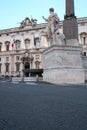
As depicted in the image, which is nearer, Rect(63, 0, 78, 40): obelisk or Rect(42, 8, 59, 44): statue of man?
Rect(63, 0, 78, 40): obelisk

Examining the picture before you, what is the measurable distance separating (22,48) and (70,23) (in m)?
48.3

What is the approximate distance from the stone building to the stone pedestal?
146 feet

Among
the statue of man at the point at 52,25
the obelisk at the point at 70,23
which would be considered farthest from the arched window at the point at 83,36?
the obelisk at the point at 70,23

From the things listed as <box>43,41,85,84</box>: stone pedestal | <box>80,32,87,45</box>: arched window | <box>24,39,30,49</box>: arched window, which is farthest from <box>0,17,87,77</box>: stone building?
<box>43,41,85,84</box>: stone pedestal

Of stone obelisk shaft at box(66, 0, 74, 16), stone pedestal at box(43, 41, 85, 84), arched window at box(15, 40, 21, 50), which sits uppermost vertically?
arched window at box(15, 40, 21, 50)

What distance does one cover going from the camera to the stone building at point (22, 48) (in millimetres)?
64375

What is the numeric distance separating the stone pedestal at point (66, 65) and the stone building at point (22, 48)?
146 ft

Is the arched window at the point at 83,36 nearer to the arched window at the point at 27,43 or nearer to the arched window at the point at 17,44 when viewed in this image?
the arched window at the point at 27,43

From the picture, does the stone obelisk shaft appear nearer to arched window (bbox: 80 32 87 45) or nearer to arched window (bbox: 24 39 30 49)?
arched window (bbox: 80 32 87 45)

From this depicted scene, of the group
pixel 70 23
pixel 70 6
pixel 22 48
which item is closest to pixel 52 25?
pixel 70 23

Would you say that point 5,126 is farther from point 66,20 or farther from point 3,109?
point 66,20

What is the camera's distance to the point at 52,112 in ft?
18.2

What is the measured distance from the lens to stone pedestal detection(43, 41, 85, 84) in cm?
1833

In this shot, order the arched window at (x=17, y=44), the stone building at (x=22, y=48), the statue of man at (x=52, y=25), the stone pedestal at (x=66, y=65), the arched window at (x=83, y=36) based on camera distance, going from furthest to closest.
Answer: the arched window at (x=17, y=44) → the stone building at (x=22, y=48) → the arched window at (x=83, y=36) → the statue of man at (x=52, y=25) → the stone pedestal at (x=66, y=65)
